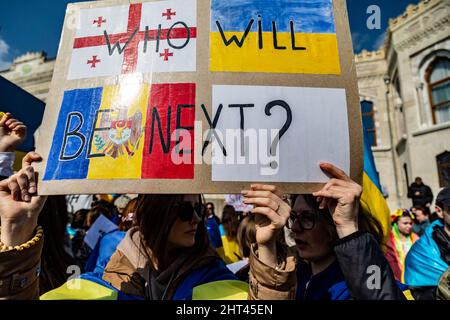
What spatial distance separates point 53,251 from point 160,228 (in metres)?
0.74

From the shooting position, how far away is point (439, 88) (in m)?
14.0

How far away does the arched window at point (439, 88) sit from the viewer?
1356 centimetres

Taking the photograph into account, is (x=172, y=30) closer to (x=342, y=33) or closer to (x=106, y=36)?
(x=106, y=36)

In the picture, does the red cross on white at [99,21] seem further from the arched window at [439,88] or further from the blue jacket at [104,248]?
the arched window at [439,88]

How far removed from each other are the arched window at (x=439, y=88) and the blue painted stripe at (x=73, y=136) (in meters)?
15.6

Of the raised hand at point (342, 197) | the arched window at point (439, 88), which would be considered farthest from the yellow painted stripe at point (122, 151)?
the arched window at point (439, 88)

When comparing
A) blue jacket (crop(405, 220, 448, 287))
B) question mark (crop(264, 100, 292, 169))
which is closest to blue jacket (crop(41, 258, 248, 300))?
question mark (crop(264, 100, 292, 169))

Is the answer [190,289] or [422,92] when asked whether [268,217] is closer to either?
[190,289]

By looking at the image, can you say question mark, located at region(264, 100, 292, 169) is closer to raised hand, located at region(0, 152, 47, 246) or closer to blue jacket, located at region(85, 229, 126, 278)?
raised hand, located at region(0, 152, 47, 246)

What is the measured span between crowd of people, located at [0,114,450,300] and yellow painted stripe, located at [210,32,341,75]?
47 cm

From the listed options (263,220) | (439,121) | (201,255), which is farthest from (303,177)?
(439,121)

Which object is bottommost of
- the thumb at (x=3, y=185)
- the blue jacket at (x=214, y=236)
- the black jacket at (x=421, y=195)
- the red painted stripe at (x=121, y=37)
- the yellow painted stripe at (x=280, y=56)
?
the blue jacket at (x=214, y=236)

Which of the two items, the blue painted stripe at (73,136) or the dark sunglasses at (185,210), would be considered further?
the dark sunglasses at (185,210)

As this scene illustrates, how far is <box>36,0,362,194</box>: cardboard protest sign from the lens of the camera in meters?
1.37
